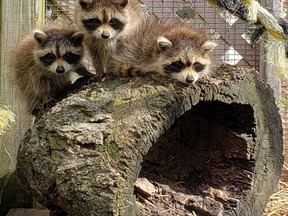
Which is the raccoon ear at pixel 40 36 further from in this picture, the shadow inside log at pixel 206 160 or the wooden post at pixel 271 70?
the wooden post at pixel 271 70

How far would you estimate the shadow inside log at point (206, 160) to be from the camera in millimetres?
3162

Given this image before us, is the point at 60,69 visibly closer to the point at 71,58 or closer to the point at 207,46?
the point at 71,58

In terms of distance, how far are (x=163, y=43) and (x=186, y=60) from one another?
0.18 m

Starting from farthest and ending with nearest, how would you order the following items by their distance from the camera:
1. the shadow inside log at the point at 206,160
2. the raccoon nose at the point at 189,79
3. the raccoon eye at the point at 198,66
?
the raccoon eye at the point at 198,66 → the shadow inside log at the point at 206,160 → the raccoon nose at the point at 189,79

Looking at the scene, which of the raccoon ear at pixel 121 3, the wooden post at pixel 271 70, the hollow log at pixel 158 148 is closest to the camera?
the hollow log at pixel 158 148

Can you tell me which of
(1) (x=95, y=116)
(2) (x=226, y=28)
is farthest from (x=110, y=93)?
(2) (x=226, y=28)

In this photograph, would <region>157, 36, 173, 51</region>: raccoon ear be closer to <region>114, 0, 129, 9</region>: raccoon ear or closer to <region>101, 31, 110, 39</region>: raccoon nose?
<region>101, 31, 110, 39</region>: raccoon nose

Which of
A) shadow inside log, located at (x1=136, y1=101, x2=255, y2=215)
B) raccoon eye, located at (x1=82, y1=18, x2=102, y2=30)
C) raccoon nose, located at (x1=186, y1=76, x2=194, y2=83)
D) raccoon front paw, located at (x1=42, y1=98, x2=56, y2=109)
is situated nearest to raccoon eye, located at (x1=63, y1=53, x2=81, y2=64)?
raccoon eye, located at (x1=82, y1=18, x2=102, y2=30)

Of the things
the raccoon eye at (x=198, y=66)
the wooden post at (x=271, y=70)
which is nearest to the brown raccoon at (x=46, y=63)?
the raccoon eye at (x=198, y=66)

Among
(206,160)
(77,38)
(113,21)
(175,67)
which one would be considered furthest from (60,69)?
(206,160)

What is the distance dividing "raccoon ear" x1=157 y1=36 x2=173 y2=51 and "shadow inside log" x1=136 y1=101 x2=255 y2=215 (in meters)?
0.38

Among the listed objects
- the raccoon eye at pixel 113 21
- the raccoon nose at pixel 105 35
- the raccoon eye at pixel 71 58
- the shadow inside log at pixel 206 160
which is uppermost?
the raccoon eye at pixel 113 21

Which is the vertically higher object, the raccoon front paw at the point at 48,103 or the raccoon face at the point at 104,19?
the raccoon face at the point at 104,19

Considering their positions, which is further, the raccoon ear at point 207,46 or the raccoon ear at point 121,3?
the raccoon ear at point 121,3
